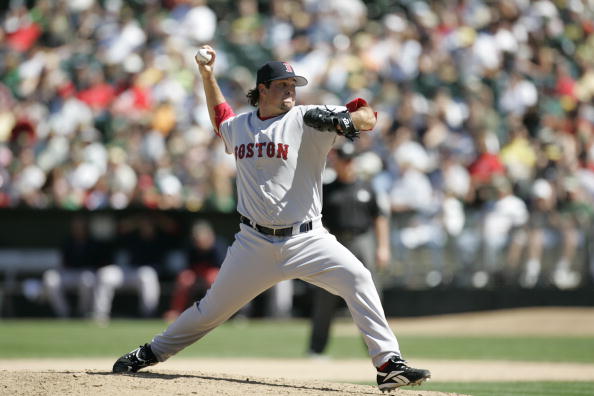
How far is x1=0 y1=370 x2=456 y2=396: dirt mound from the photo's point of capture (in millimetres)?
6305

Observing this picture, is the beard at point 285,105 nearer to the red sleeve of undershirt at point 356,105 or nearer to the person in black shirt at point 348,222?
the red sleeve of undershirt at point 356,105

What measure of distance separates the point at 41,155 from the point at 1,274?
8.16ft

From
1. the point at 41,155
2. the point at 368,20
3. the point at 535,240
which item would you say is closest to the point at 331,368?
the point at 535,240

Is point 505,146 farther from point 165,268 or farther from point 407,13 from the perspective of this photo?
point 165,268

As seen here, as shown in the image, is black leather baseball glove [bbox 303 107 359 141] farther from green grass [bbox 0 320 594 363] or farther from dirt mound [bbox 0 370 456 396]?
green grass [bbox 0 320 594 363]

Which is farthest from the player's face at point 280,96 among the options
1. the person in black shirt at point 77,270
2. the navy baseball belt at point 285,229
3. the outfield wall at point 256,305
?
the person in black shirt at point 77,270

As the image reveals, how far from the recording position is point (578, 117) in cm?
1967

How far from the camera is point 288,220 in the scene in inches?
263

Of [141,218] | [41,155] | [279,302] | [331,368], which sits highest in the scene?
[41,155]

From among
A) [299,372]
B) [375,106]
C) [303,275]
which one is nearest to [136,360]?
[303,275]

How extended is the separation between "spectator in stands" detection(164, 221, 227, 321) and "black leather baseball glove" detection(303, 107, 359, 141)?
9.39m

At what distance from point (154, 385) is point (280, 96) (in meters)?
2.00

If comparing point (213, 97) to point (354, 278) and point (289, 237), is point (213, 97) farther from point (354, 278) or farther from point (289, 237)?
point (354, 278)

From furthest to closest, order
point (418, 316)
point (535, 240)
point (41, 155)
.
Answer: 1. point (41, 155)
2. point (418, 316)
3. point (535, 240)
